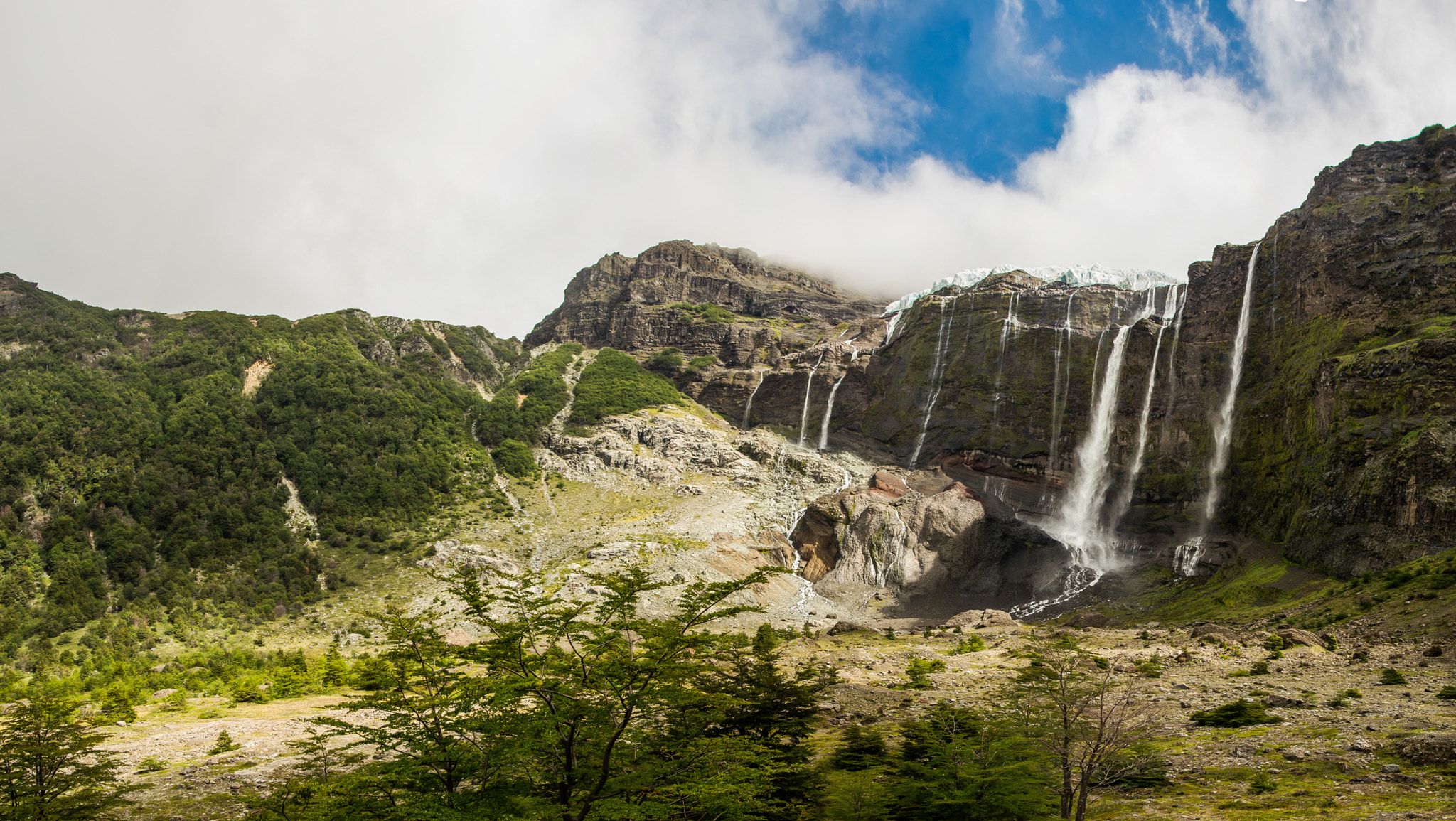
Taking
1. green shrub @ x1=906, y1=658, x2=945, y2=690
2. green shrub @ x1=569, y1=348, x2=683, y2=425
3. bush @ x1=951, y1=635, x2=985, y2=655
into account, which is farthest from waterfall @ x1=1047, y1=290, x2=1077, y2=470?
green shrub @ x1=569, y1=348, x2=683, y2=425

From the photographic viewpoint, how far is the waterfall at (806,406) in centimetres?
13612

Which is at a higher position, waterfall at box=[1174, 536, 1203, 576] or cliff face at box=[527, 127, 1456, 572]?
cliff face at box=[527, 127, 1456, 572]

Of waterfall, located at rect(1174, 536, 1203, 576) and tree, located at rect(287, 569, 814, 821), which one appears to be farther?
waterfall, located at rect(1174, 536, 1203, 576)

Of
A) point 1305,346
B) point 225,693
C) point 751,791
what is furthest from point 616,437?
point 751,791

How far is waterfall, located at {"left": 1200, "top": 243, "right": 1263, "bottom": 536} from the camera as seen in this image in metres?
83.1

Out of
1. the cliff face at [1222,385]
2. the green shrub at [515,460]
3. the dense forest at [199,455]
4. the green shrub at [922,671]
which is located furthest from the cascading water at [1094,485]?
the dense forest at [199,455]

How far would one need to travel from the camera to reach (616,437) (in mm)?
131375

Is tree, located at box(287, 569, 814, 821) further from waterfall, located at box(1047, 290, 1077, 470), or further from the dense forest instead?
waterfall, located at box(1047, 290, 1077, 470)

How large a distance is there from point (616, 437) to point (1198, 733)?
11101cm

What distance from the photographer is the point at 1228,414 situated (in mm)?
85938

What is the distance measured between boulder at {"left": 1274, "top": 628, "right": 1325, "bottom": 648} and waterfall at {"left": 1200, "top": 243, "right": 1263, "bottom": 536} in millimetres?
39233

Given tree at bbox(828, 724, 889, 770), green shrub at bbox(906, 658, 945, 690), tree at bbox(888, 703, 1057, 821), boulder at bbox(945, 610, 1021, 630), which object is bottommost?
boulder at bbox(945, 610, 1021, 630)

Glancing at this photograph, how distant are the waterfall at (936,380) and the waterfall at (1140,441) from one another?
1186 inches

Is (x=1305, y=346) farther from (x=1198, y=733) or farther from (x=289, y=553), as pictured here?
(x=289, y=553)
